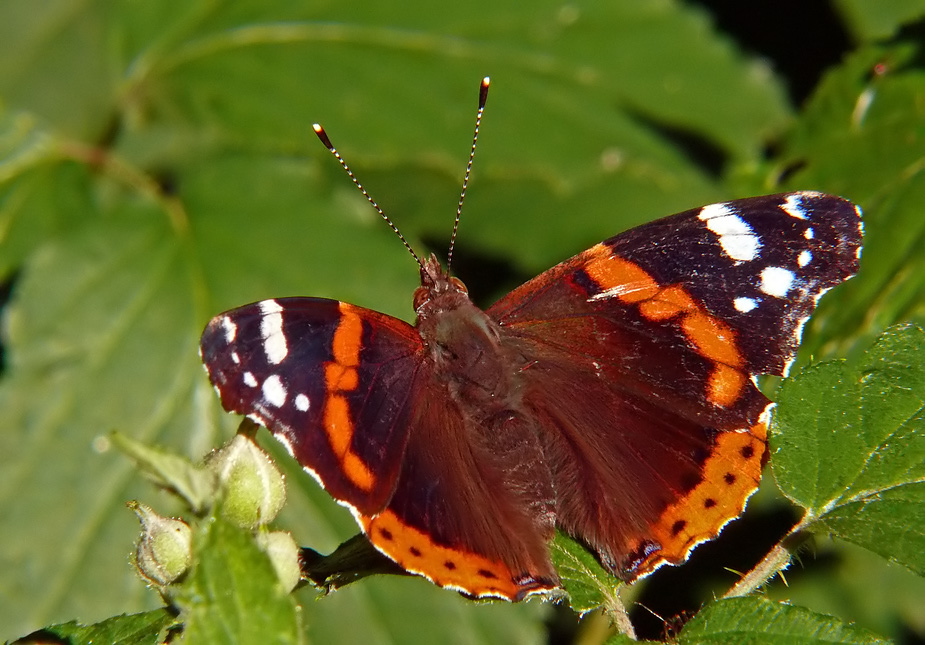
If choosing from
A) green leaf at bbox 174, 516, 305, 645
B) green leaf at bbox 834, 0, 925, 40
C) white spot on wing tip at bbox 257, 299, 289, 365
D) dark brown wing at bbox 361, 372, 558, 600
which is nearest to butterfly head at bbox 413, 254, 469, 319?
dark brown wing at bbox 361, 372, 558, 600

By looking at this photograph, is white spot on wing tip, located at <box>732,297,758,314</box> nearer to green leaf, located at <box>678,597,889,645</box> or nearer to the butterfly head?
the butterfly head

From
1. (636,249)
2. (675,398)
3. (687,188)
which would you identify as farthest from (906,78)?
(675,398)

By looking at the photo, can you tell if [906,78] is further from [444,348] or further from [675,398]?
[444,348]

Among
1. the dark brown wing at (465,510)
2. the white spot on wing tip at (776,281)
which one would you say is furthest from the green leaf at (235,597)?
the white spot on wing tip at (776,281)

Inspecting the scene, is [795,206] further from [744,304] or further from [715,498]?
[715,498]

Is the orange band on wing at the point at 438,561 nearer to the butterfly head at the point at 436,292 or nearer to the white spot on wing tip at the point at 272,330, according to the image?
the white spot on wing tip at the point at 272,330
